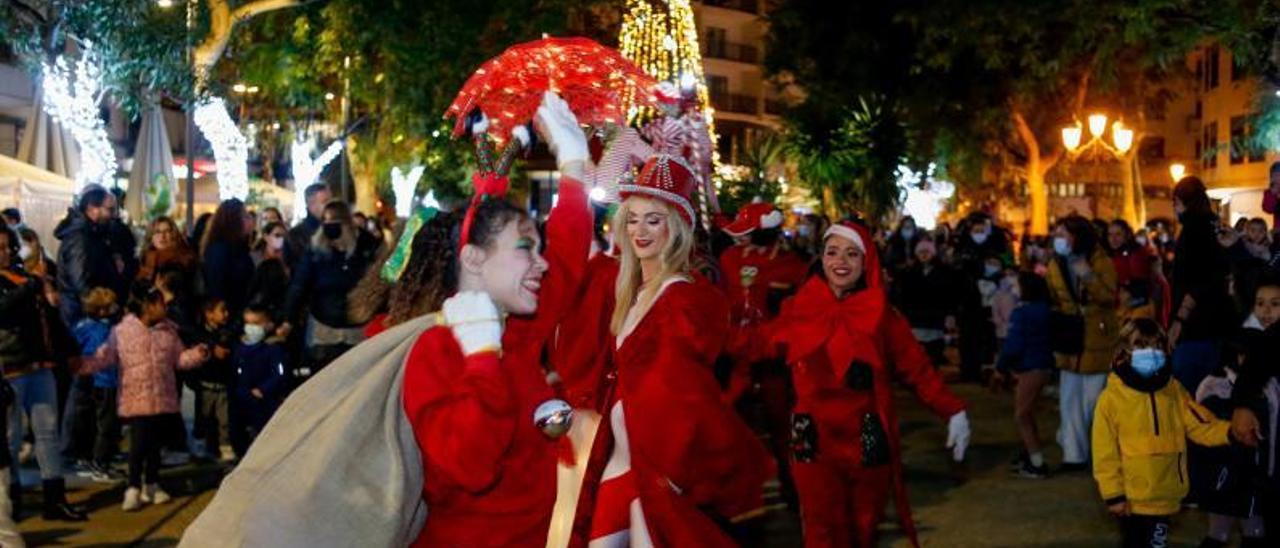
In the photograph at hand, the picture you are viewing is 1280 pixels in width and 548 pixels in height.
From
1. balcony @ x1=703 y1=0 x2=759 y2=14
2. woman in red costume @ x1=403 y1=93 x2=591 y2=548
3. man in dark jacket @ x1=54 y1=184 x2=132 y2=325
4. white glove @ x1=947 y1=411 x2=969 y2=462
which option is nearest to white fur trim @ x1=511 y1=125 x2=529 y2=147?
woman in red costume @ x1=403 y1=93 x2=591 y2=548

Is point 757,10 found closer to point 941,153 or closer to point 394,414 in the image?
point 941,153

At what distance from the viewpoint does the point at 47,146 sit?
23.1 m

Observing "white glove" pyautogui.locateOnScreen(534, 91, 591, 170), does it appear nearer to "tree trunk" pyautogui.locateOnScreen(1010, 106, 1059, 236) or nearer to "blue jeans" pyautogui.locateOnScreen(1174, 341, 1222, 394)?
"blue jeans" pyautogui.locateOnScreen(1174, 341, 1222, 394)

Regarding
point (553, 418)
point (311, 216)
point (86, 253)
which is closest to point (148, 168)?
point (86, 253)

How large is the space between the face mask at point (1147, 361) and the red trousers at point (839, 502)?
1.26m

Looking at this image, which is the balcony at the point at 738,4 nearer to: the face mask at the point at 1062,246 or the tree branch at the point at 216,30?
the tree branch at the point at 216,30

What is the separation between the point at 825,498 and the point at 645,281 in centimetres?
167

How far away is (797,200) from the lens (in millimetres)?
30422

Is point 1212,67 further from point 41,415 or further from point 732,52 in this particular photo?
point 41,415

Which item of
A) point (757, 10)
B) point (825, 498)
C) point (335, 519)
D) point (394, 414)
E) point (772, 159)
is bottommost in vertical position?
point (825, 498)

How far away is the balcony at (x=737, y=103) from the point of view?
246 ft

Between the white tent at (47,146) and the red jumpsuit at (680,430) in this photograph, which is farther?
the white tent at (47,146)

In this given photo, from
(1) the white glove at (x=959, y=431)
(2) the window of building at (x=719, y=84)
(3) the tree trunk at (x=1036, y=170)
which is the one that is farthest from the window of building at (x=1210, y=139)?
(1) the white glove at (x=959, y=431)

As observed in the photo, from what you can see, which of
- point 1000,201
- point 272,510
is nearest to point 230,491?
point 272,510
